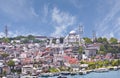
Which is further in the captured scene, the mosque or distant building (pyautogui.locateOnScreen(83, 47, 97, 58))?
the mosque

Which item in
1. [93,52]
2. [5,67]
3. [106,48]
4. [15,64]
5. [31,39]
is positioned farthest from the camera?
[31,39]

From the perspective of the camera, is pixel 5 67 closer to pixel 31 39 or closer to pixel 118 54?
pixel 118 54

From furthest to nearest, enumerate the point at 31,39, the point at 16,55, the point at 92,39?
1. the point at 31,39
2. the point at 92,39
3. the point at 16,55

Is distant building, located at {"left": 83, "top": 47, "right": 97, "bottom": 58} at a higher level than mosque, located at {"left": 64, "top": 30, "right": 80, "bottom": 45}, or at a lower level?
lower

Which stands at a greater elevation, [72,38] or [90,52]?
[72,38]

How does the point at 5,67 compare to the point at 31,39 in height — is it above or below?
below

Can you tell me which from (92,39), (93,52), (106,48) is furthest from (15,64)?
(92,39)

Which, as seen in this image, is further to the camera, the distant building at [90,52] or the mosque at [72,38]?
the mosque at [72,38]

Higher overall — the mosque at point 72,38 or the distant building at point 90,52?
the mosque at point 72,38

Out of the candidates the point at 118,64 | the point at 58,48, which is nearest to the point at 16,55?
the point at 58,48

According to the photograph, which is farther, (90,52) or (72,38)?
(72,38)

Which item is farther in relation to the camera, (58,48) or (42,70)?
(58,48)
